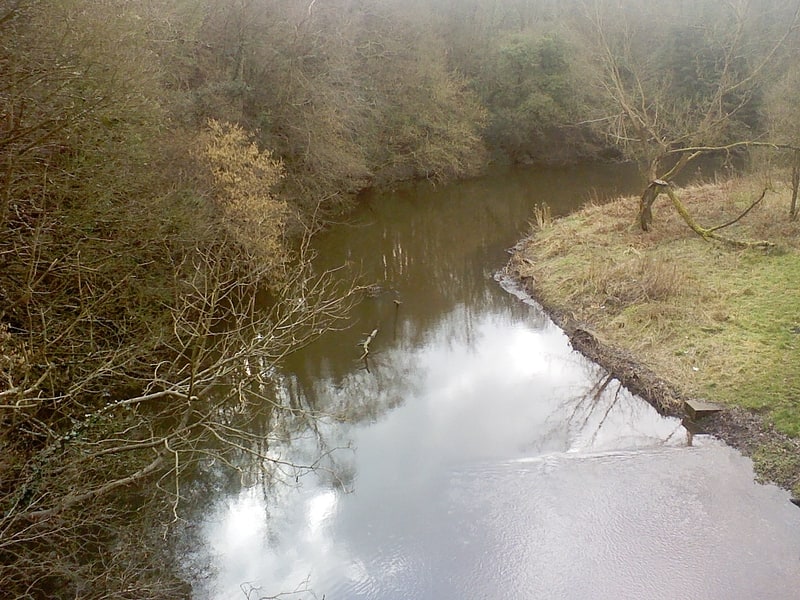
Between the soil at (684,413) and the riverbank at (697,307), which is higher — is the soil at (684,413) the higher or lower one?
the lower one

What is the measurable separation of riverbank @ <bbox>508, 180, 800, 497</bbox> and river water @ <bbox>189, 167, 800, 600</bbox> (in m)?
0.42

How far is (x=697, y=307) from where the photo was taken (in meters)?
11.2

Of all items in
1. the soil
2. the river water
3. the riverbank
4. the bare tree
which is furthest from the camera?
the bare tree

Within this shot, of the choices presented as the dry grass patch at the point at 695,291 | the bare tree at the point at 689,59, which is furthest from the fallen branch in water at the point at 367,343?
the bare tree at the point at 689,59

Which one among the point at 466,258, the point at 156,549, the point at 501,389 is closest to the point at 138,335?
the point at 156,549

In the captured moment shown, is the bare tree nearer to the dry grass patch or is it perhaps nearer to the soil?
the dry grass patch

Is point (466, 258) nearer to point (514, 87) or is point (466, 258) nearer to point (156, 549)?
point (156, 549)

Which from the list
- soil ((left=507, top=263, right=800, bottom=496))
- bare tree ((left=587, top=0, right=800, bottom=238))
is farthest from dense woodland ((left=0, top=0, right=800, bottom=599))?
soil ((left=507, top=263, right=800, bottom=496))

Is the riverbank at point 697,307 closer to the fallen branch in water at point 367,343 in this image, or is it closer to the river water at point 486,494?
the river water at point 486,494

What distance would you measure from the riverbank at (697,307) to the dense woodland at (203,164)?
188cm

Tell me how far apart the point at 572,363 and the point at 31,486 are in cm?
862

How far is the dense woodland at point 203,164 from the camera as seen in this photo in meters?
5.98

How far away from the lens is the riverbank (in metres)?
8.64

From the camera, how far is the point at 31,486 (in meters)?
4.99
